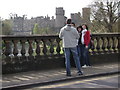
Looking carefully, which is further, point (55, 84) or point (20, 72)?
point (20, 72)

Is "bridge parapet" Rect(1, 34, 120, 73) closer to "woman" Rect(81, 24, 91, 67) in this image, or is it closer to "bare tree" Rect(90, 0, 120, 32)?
"woman" Rect(81, 24, 91, 67)

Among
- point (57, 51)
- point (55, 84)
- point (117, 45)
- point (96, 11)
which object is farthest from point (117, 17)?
point (55, 84)

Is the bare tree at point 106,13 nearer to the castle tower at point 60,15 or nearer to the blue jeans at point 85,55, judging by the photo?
the castle tower at point 60,15

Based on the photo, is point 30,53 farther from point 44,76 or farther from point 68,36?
point 68,36

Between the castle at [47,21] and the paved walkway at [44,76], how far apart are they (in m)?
7.69

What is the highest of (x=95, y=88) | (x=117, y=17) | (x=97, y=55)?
(x=117, y=17)

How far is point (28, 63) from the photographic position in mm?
8461

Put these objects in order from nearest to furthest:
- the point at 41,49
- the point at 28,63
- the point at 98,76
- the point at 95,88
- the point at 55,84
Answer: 1. the point at 95,88
2. the point at 55,84
3. the point at 98,76
4. the point at 28,63
5. the point at 41,49

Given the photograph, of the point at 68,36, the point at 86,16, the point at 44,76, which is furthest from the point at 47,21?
the point at 44,76

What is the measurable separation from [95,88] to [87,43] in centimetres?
312

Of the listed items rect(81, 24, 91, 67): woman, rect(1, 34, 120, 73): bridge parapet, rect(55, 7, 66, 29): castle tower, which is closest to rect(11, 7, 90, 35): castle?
rect(55, 7, 66, 29): castle tower

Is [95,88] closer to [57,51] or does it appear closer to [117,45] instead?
[57,51]

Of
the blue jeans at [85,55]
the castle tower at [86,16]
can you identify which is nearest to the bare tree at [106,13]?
the castle tower at [86,16]

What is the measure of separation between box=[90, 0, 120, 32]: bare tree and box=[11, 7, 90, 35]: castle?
137cm
